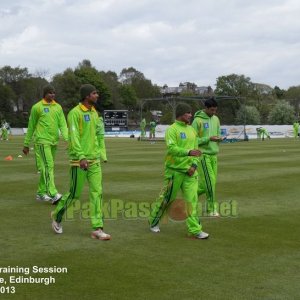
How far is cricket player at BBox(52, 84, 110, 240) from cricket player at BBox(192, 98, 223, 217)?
2.37 m

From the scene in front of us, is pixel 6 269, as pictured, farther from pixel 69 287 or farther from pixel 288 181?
pixel 288 181

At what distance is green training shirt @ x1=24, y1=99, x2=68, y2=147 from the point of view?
10.9m

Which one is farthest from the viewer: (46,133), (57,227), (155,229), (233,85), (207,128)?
(233,85)

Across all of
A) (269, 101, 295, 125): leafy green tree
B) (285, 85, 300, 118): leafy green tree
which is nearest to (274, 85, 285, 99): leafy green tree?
(285, 85, 300, 118): leafy green tree

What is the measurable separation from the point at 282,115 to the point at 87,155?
8470cm

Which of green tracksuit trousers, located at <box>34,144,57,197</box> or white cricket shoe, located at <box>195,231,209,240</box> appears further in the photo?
green tracksuit trousers, located at <box>34,144,57,197</box>

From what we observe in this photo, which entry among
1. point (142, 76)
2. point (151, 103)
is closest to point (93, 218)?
point (151, 103)

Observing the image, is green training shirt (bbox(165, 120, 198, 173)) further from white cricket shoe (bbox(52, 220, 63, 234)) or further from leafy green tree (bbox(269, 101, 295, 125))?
leafy green tree (bbox(269, 101, 295, 125))

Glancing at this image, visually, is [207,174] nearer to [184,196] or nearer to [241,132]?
[184,196]

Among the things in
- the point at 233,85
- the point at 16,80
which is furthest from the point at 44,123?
the point at 233,85

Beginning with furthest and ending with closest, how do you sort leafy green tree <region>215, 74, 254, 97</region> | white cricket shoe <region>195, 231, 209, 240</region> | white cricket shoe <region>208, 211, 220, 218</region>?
1. leafy green tree <region>215, 74, 254, 97</region>
2. white cricket shoe <region>208, 211, 220, 218</region>
3. white cricket shoe <region>195, 231, 209, 240</region>

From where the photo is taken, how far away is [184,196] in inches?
312

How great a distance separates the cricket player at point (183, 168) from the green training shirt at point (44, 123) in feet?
11.6

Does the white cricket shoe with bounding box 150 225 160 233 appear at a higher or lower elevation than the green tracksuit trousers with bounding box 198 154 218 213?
lower
